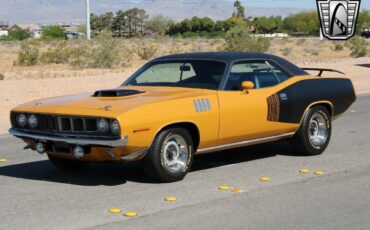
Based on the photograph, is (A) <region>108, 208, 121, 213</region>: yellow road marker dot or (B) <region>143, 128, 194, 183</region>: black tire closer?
(A) <region>108, 208, 121, 213</region>: yellow road marker dot

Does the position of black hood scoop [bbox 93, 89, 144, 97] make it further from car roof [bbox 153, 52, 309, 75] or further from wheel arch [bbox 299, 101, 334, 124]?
wheel arch [bbox 299, 101, 334, 124]

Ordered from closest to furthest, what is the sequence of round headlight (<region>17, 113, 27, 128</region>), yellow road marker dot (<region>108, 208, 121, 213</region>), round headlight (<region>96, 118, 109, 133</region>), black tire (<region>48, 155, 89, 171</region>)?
yellow road marker dot (<region>108, 208, 121, 213</region>)
round headlight (<region>96, 118, 109, 133</region>)
round headlight (<region>17, 113, 27, 128</region>)
black tire (<region>48, 155, 89, 171</region>)

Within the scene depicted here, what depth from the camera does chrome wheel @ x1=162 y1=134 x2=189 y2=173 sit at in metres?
7.80

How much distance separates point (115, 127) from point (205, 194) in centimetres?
118

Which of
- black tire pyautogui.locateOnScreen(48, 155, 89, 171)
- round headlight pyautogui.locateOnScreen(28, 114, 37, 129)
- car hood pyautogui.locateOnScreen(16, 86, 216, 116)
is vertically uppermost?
car hood pyautogui.locateOnScreen(16, 86, 216, 116)

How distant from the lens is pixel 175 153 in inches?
313

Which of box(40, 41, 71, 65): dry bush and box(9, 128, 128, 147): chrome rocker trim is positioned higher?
box(9, 128, 128, 147): chrome rocker trim

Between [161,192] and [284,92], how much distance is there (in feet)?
8.63

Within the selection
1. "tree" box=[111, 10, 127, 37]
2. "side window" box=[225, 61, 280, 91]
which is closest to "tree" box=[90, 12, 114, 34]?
"tree" box=[111, 10, 127, 37]

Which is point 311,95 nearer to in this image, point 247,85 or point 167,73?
point 247,85

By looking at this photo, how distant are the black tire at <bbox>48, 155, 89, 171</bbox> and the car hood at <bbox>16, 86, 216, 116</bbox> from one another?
0.77 m

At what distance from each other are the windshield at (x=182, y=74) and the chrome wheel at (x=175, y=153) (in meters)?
0.97

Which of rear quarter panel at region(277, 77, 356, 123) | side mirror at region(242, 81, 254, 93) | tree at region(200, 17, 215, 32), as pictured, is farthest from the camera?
tree at region(200, 17, 215, 32)

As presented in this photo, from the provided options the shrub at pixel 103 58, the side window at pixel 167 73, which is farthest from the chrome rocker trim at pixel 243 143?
the shrub at pixel 103 58
